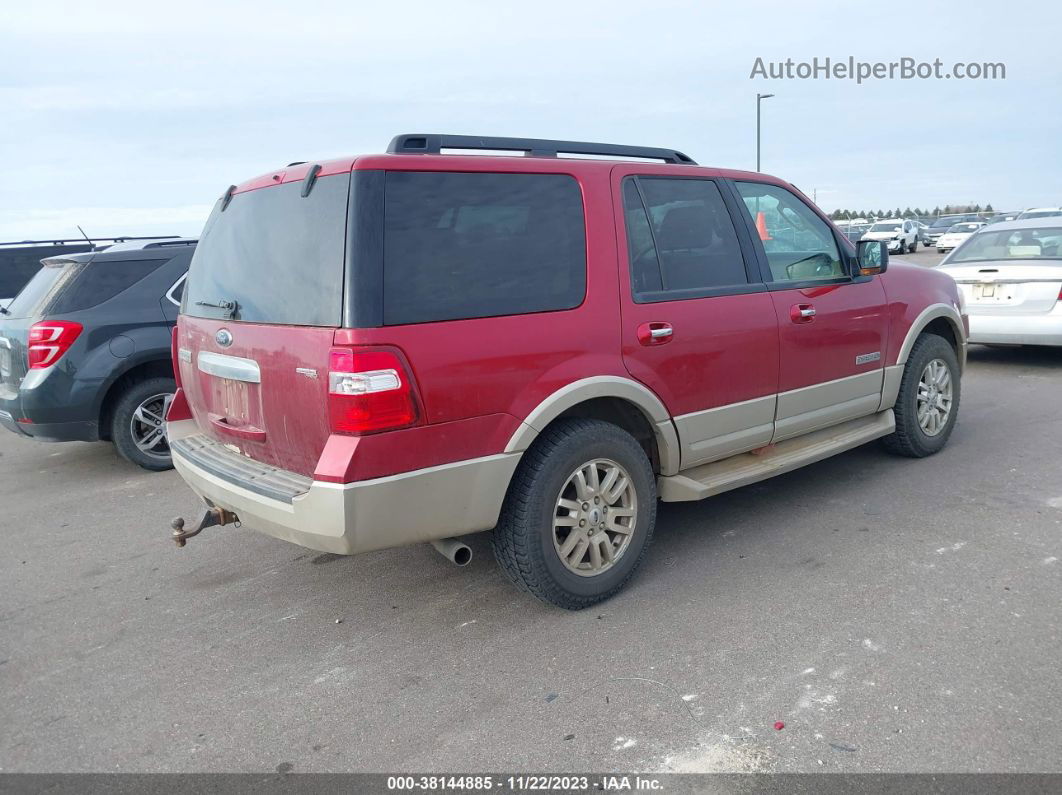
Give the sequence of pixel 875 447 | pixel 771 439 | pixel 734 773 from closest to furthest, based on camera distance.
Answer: pixel 734 773 < pixel 771 439 < pixel 875 447

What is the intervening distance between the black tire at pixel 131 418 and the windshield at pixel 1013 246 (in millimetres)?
8167

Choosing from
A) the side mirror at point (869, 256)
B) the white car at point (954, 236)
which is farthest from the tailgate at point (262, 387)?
the white car at point (954, 236)

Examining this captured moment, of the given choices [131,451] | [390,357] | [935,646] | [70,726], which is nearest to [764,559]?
[935,646]

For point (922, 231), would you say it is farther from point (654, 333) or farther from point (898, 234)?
point (654, 333)

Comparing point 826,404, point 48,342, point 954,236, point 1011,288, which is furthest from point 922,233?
point 48,342

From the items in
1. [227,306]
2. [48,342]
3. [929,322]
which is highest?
[227,306]

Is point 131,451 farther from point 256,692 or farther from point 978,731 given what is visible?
point 978,731

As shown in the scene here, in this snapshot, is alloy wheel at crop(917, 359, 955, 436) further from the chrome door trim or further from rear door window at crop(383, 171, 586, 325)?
the chrome door trim

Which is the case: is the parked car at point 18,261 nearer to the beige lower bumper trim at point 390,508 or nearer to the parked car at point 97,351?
the parked car at point 97,351

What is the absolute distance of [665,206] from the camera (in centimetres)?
415

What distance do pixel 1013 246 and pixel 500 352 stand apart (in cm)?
785

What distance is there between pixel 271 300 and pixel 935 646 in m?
2.96

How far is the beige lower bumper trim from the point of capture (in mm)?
3088

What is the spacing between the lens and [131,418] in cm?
638
